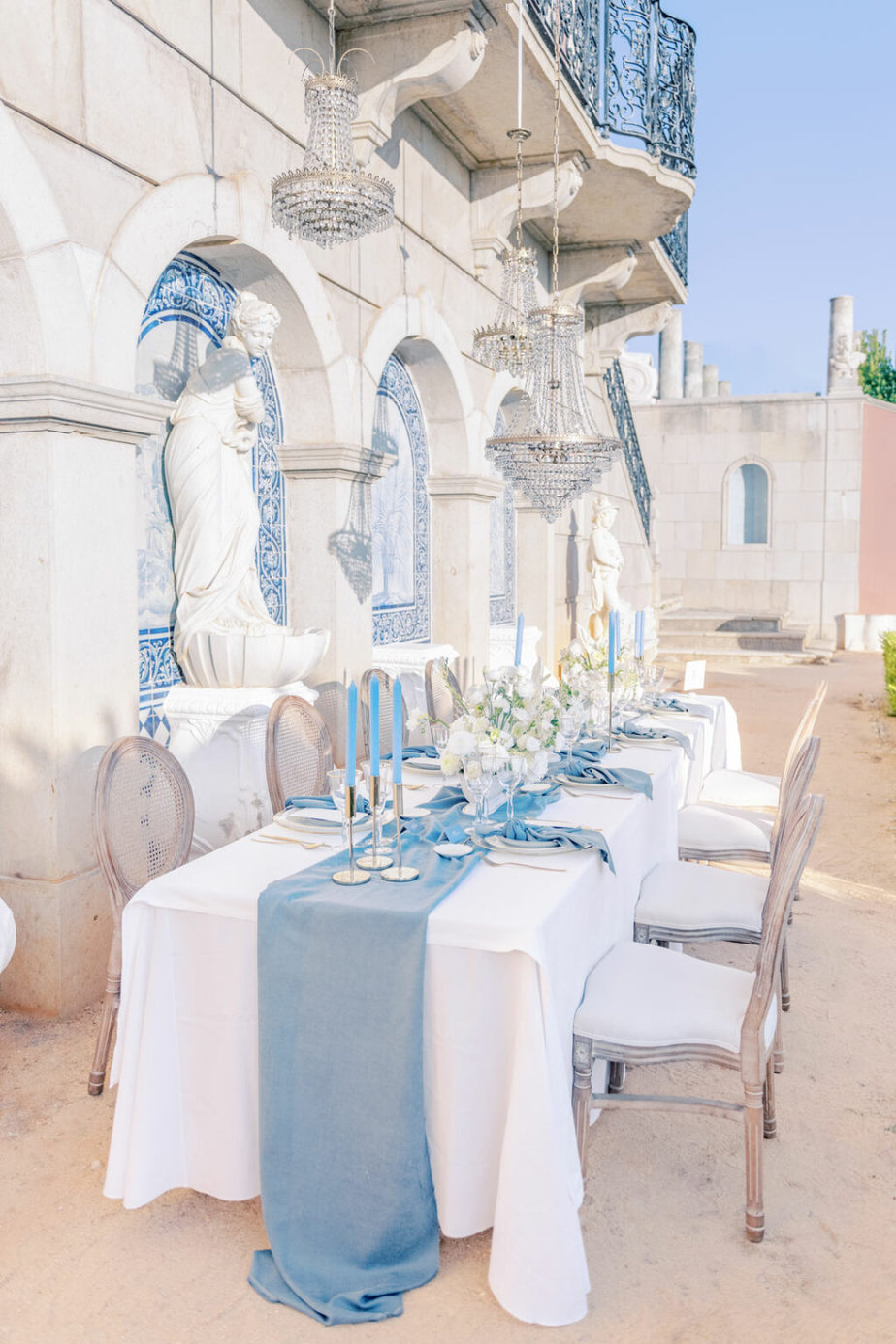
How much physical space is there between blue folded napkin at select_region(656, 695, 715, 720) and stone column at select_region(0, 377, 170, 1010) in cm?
295

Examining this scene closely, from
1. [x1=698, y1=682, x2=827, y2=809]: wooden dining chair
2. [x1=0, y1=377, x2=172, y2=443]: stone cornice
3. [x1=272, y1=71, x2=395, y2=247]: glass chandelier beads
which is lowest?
[x1=698, y1=682, x2=827, y2=809]: wooden dining chair

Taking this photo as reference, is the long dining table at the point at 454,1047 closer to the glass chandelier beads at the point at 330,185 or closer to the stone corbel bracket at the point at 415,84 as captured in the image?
the glass chandelier beads at the point at 330,185

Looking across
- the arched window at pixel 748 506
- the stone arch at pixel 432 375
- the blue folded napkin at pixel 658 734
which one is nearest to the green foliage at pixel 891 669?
the stone arch at pixel 432 375

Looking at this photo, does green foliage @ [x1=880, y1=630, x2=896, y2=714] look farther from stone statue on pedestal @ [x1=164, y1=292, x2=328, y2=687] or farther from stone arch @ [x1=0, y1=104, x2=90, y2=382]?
stone arch @ [x1=0, y1=104, x2=90, y2=382]

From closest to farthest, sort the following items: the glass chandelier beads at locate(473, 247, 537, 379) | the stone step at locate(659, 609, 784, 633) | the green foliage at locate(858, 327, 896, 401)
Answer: the glass chandelier beads at locate(473, 247, 537, 379) → the stone step at locate(659, 609, 784, 633) → the green foliage at locate(858, 327, 896, 401)

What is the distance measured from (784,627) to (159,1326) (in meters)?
18.0

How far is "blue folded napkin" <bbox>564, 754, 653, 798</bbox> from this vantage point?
3.33m

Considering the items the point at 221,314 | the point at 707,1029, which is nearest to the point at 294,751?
the point at 707,1029

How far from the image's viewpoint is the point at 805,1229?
2.32 meters

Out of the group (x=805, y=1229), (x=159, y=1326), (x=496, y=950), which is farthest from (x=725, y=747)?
(x=159, y=1326)

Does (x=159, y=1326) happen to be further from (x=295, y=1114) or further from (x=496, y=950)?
(x=496, y=950)

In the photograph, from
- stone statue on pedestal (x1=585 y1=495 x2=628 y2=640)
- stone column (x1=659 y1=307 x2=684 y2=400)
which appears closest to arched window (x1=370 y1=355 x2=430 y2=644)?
stone statue on pedestal (x1=585 y1=495 x2=628 y2=640)

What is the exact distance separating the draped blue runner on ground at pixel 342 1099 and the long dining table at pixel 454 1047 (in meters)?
0.04

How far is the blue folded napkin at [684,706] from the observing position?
5.36 meters
